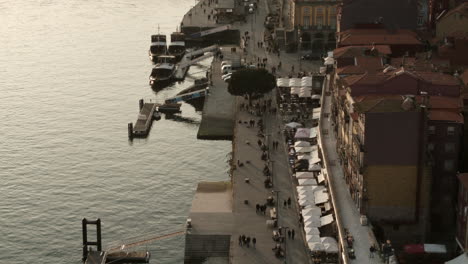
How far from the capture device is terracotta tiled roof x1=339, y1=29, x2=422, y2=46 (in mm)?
109688

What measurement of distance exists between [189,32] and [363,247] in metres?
101

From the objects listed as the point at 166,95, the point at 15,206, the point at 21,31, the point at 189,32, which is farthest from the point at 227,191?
the point at 21,31

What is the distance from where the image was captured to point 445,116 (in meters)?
74.4

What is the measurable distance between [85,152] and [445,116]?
40.9 meters

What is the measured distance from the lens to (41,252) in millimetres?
77562

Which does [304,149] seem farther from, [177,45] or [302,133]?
[177,45]

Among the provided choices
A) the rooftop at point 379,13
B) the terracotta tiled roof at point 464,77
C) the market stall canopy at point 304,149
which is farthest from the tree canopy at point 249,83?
the terracotta tiled roof at point 464,77

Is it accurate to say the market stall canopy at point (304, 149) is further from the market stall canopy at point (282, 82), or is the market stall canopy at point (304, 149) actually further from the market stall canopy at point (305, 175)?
the market stall canopy at point (282, 82)

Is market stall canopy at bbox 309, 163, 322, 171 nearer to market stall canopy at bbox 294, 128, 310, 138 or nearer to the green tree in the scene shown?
market stall canopy at bbox 294, 128, 310, 138

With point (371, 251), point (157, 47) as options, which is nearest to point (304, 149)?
point (371, 251)

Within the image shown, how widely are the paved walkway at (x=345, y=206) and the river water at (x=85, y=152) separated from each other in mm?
10762

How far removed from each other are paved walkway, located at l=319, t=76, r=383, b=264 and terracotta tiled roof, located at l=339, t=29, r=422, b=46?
652 inches

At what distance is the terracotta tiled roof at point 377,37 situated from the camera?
109688 millimetres

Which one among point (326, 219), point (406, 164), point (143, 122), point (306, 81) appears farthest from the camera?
point (306, 81)
